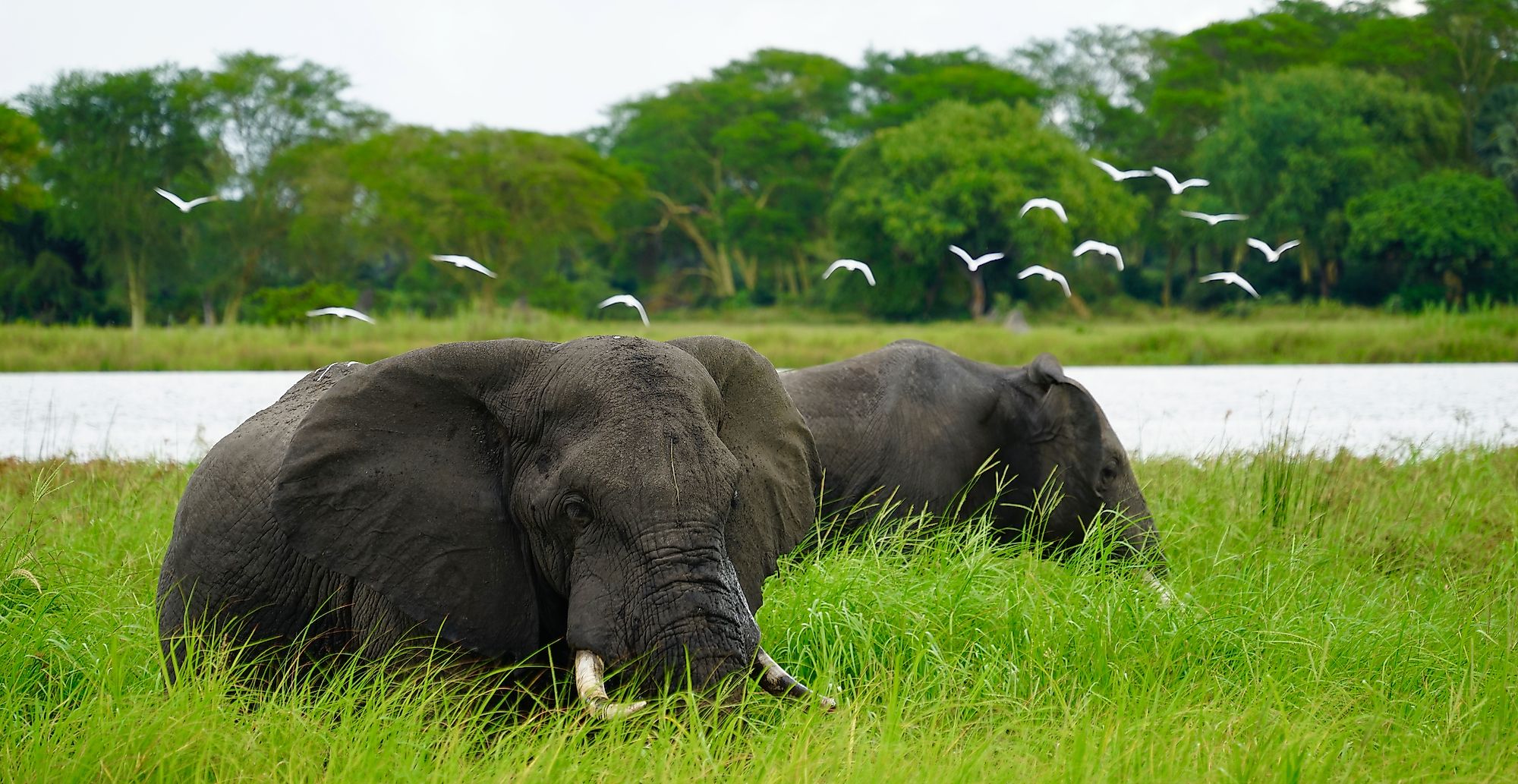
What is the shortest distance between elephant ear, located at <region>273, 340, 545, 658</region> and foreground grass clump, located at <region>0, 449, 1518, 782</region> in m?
0.27

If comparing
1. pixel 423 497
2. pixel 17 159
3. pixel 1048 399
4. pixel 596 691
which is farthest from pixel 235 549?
pixel 17 159

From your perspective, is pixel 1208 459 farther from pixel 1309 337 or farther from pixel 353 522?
pixel 1309 337

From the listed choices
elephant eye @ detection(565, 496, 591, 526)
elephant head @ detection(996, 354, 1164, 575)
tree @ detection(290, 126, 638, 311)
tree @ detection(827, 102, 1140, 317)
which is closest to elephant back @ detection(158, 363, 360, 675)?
elephant eye @ detection(565, 496, 591, 526)

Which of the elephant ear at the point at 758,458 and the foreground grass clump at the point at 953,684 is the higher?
the elephant ear at the point at 758,458

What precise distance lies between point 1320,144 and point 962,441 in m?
46.7

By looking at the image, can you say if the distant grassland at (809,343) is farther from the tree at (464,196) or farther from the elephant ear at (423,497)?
the elephant ear at (423,497)

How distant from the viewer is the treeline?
149ft

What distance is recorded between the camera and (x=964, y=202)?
47.5 meters

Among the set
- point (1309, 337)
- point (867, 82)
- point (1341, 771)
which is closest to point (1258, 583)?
point (1341, 771)

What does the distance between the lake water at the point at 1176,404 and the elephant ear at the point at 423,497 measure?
388 inches

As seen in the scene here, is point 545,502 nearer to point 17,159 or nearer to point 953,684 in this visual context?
point 953,684

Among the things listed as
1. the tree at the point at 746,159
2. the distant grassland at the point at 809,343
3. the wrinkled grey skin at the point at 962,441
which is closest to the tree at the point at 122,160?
the distant grassland at the point at 809,343

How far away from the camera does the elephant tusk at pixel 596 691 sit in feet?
11.0

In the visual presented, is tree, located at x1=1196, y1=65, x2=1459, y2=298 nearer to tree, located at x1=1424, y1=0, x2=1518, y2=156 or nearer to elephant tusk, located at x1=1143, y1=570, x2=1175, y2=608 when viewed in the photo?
tree, located at x1=1424, y1=0, x2=1518, y2=156
